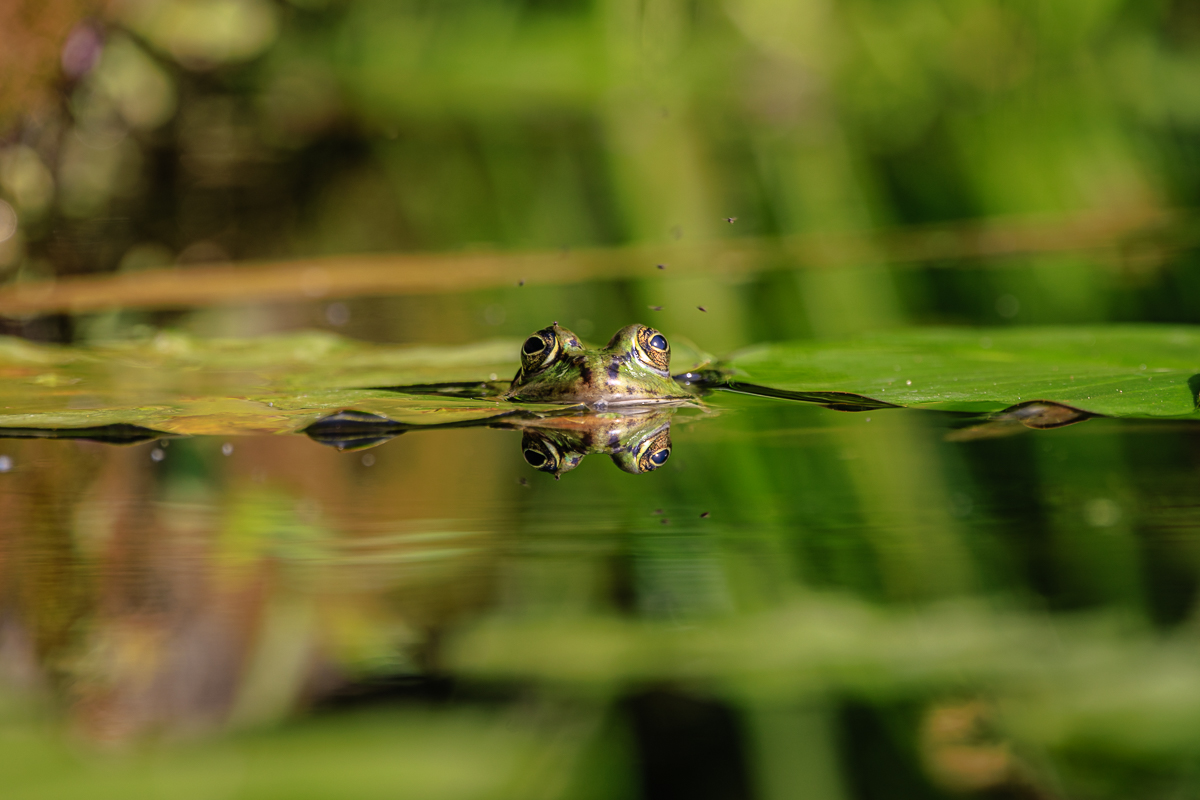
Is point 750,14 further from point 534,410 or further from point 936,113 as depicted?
point 534,410

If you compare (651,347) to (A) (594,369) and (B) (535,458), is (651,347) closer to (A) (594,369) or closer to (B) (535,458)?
(A) (594,369)

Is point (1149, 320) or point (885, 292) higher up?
point (885, 292)

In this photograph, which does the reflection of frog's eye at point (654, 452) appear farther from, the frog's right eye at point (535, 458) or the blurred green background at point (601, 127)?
the blurred green background at point (601, 127)

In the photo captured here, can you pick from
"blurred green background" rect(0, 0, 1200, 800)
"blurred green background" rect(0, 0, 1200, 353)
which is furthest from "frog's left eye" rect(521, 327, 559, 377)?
"blurred green background" rect(0, 0, 1200, 353)

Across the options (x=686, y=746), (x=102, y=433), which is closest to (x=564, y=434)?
(x=102, y=433)

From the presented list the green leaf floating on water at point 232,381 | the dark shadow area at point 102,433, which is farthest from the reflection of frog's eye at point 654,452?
the dark shadow area at point 102,433

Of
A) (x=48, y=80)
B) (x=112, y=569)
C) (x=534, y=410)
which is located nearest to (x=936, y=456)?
(x=534, y=410)

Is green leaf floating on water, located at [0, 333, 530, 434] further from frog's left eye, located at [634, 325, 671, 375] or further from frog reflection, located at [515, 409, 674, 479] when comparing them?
frog's left eye, located at [634, 325, 671, 375]
